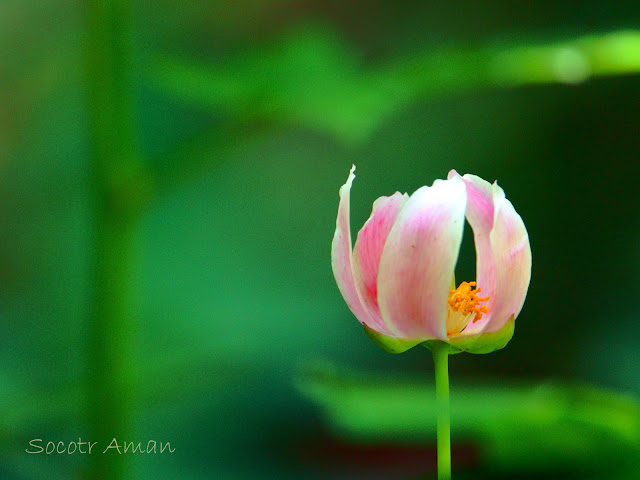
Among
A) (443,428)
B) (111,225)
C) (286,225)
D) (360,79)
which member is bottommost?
(443,428)

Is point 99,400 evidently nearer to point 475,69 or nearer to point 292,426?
point 475,69

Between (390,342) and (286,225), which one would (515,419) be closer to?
(390,342)

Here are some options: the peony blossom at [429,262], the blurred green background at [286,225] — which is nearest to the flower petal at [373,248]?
the peony blossom at [429,262]

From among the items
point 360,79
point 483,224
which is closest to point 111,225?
point 360,79

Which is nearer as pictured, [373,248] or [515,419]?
[373,248]

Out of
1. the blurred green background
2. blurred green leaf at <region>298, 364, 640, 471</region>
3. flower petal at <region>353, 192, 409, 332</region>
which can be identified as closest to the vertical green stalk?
the blurred green background

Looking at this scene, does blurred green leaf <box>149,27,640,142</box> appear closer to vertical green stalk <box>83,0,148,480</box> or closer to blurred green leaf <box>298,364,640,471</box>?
vertical green stalk <box>83,0,148,480</box>

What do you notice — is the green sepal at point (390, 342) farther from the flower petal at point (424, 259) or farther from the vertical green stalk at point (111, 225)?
the vertical green stalk at point (111, 225)
